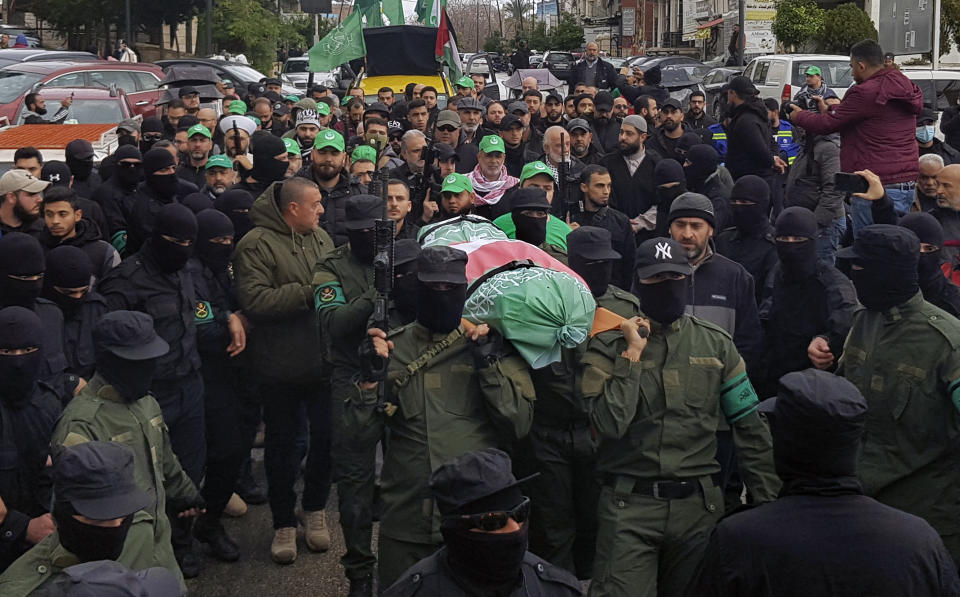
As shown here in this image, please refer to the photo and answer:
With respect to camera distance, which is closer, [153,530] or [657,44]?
[153,530]

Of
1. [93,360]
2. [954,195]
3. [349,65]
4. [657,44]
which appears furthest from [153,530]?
[657,44]

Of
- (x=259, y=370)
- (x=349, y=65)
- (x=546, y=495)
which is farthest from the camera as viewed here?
(x=349, y=65)

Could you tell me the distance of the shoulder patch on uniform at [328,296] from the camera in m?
5.82

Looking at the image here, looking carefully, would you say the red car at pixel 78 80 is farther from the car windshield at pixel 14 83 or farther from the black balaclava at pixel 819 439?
the black balaclava at pixel 819 439

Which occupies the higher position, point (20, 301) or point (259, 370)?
point (20, 301)

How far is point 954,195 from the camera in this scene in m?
7.41

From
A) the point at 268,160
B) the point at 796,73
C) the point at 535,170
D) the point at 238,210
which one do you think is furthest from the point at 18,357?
the point at 796,73

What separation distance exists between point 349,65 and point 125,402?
16298 mm

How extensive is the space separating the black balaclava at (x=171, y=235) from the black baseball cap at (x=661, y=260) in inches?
97.3

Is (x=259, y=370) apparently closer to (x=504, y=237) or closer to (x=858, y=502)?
(x=504, y=237)

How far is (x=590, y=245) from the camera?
17.7ft

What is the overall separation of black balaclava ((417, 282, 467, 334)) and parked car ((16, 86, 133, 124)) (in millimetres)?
11159

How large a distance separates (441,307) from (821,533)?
1935mm

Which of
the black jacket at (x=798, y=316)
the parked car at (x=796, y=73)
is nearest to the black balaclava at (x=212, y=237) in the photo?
the black jacket at (x=798, y=316)
